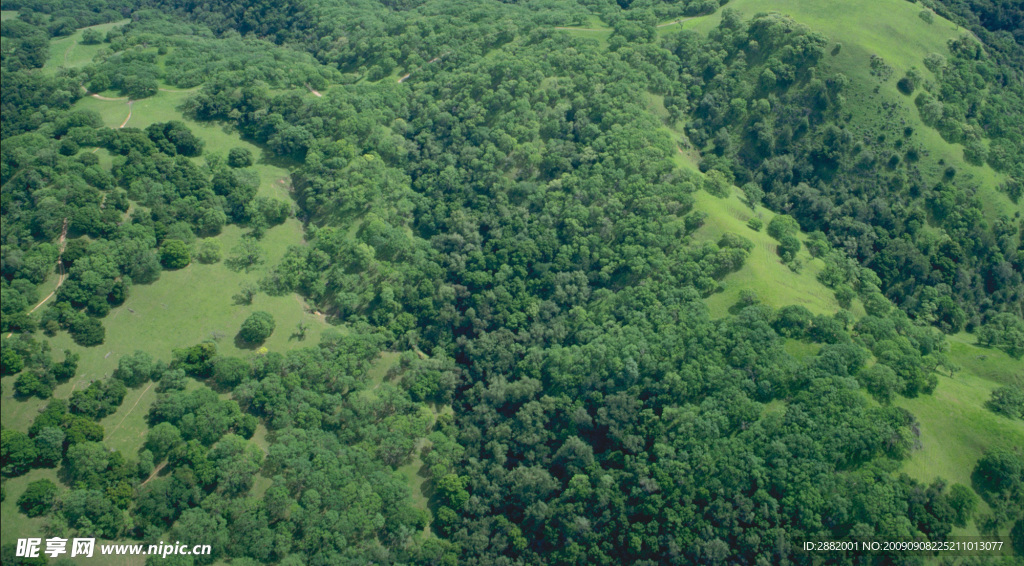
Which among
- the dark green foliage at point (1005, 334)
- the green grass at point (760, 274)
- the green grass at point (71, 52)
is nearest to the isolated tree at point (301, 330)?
the green grass at point (760, 274)

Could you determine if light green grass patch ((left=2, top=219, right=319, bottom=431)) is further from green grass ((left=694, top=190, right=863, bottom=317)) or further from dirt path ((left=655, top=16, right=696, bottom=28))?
dirt path ((left=655, top=16, right=696, bottom=28))

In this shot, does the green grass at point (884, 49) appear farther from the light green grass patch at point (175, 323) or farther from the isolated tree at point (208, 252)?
the isolated tree at point (208, 252)

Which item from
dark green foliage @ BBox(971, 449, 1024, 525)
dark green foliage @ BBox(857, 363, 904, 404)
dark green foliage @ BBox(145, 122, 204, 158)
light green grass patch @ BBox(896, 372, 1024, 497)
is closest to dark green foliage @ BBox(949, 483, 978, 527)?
light green grass patch @ BBox(896, 372, 1024, 497)

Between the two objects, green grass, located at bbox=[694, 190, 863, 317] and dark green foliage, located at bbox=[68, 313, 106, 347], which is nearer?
dark green foliage, located at bbox=[68, 313, 106, 347]

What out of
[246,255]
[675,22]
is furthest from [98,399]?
[675,22]

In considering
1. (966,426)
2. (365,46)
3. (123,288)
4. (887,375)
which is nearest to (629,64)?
(365,46)

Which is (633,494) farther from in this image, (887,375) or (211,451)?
(211,451)

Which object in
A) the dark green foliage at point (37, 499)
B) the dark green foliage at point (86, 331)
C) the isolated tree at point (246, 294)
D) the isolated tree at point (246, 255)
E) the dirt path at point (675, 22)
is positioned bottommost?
the dark green foliage at point (37, 499)
